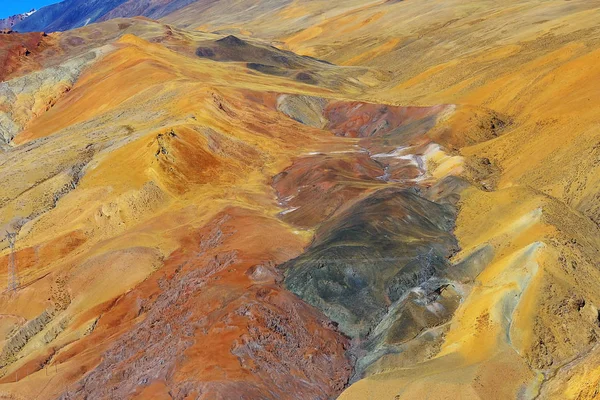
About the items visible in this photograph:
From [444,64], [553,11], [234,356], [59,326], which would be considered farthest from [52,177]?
[553,11]

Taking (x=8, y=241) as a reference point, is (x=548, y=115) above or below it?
below

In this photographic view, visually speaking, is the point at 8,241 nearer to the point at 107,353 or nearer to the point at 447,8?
the point at 107,353

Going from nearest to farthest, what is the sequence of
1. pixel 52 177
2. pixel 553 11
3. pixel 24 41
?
pixel 52 177, pixel 553 11, pixel 24 41

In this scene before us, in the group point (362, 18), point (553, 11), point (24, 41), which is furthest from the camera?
point (362, 18)

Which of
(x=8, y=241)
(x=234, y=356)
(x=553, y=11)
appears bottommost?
(x=553, y=11)

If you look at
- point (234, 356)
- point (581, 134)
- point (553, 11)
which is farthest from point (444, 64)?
point (234, 356)

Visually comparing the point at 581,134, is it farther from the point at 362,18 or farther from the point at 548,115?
the point at 362,18

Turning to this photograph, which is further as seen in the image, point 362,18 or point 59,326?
point 362,18
